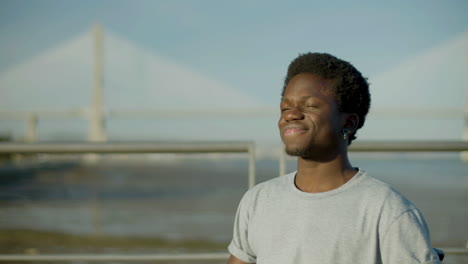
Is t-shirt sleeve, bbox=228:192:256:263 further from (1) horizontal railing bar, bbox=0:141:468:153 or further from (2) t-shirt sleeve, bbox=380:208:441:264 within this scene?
(1) horizontal railing bar, bbox=0:141:468:153

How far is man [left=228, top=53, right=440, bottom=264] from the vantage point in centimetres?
103

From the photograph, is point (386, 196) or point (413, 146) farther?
point (413, 146)

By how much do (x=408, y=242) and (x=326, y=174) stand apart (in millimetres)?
237

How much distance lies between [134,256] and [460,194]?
33.1 ft

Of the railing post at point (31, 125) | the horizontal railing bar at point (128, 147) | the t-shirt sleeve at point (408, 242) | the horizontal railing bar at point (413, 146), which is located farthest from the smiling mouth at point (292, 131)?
the railing post at point (31, 125)

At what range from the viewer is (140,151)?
1923mm

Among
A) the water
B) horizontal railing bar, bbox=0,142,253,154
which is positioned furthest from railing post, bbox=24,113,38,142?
horizontal railing bar, bbox=0,142,253,154

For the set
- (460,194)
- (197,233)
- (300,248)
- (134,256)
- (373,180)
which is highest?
(373,180)

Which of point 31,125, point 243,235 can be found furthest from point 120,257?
point 31,125

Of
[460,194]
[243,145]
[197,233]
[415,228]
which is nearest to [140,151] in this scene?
[243,145]

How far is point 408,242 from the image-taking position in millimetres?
1010

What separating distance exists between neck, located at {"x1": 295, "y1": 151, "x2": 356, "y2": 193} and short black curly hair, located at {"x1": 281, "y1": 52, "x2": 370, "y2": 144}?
12 cm

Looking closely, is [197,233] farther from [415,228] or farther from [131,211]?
[415,228]

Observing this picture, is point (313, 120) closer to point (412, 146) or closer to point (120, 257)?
point (412, 146)
